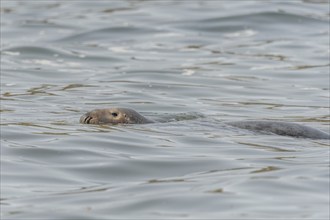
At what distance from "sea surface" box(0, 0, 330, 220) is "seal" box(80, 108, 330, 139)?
0.13m

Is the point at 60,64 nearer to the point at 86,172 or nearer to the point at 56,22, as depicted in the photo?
the point at 56,22

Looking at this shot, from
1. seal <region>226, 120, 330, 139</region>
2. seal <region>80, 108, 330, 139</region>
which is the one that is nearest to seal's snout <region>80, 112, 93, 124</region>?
seal <region>80, 108, 330, 139</region>

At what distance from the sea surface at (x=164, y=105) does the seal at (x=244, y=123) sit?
0.42ft

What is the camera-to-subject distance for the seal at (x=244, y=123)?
11.1 meters

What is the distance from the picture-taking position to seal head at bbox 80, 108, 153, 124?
11586 mm

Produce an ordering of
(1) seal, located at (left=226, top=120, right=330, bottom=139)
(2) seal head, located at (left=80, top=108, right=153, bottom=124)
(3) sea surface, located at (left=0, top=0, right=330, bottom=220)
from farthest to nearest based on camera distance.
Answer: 1. (2) seal head, located at (left=80, top=108, right=153, bottom=124)
2. (1) seal, located at (left=226, top=120, right=330, bottom=139)
3. (3) sea surface, located at (left=0, top=0, right=330, bottom=220)

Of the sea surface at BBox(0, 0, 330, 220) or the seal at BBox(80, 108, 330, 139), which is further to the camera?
the seal at BBox(80, 108, 330, 139)

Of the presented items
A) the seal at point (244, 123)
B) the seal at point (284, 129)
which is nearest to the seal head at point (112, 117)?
the seal at point (244, 123)

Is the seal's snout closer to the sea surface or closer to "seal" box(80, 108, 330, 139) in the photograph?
"seal" box(80, 108, 330, 139)

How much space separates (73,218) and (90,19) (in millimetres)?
14818

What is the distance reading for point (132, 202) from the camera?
790cm

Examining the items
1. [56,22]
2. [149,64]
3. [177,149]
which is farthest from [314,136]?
[56,22]

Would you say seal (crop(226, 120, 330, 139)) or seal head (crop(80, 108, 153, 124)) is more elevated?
seal head (crop(80, 108, 153, 124))

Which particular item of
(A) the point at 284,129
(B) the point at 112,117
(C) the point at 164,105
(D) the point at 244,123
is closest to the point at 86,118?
(B) the point at 112,117
